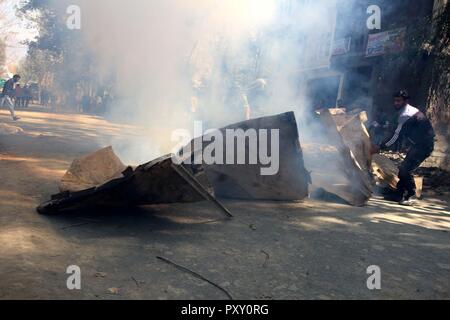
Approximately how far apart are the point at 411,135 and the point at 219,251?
3783mm

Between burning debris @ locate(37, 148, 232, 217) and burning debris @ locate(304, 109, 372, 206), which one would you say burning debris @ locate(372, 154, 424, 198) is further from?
burning debris @ locate(37, 148, 232, 217)

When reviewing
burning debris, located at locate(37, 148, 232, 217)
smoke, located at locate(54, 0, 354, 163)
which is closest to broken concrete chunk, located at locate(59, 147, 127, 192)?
burning debris, located at locate(37, 148, 232, 217)

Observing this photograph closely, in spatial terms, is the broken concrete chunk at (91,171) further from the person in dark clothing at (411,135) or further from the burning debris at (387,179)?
the burning debris at (387,179)

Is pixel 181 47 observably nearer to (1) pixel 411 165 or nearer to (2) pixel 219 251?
(1) pixel 411 165

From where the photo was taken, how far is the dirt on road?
235cm

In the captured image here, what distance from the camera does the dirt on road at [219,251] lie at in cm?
235

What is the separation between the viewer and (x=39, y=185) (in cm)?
447

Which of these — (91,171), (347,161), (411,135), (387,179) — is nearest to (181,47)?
(387,179)

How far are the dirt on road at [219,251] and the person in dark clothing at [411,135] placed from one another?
2.82ft

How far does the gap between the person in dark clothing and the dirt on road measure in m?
0.86

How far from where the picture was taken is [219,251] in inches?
118

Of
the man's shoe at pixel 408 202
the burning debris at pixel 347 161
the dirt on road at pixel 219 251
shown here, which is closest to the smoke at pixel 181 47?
the burning debris at pixel 347 161
